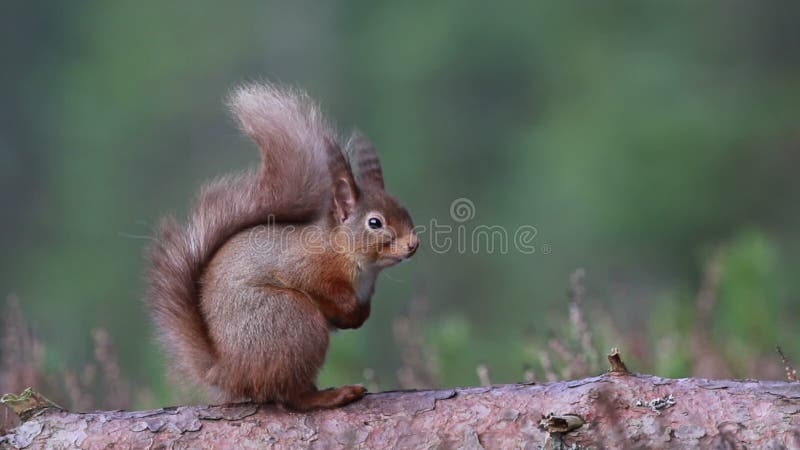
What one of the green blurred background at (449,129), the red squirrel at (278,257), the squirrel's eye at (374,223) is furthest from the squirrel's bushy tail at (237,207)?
the green blurred background at (449,129)

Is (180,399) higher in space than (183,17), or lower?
lower

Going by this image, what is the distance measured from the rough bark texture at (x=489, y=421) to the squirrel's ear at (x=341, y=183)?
466mm

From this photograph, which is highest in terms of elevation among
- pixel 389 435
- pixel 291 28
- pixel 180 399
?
pixel 291 28

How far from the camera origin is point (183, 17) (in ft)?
51.3

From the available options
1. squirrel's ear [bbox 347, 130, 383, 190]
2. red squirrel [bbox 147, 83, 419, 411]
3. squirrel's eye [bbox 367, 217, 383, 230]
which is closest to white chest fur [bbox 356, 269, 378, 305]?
red squirrel [bbox 147, 83, 419, 411]

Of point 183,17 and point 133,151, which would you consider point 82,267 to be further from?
point 183,17

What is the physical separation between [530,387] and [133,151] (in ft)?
40.0

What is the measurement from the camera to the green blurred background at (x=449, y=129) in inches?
377

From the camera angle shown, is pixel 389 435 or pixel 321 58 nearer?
pixel 389 435

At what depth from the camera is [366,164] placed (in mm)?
2754

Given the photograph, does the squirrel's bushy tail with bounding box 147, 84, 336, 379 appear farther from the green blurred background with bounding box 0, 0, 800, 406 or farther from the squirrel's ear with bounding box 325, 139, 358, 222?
the green blurred background with bounding box 0, 0, 800, 406

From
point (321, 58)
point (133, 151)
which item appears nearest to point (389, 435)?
point (321, 58)

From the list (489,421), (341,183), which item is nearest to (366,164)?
(341,183)

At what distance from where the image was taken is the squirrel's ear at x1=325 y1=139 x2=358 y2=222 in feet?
8.66
